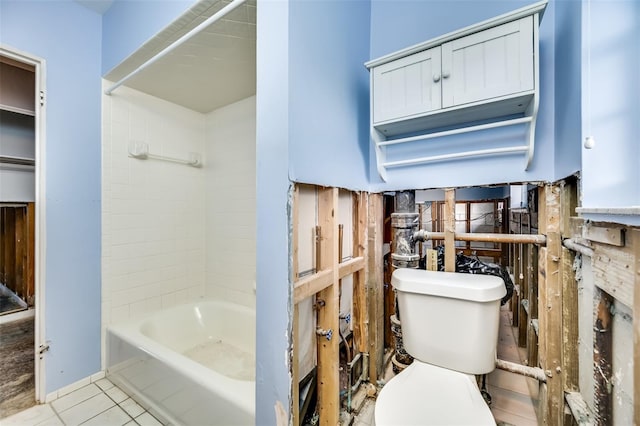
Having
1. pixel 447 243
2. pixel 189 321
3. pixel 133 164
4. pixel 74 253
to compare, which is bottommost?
pixel 189 321

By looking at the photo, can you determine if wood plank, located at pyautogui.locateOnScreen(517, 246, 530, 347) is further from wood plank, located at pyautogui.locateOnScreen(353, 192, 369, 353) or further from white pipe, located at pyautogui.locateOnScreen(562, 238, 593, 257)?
wood plank, located at pyautogui.locateOnScreen(353, 192, 369, 353)

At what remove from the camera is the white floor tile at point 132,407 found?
5.33 ft

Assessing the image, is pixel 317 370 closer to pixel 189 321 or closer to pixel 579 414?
pixel 579 414

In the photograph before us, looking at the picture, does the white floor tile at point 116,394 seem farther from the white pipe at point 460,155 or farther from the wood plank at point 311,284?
the white pipe at point 460,155

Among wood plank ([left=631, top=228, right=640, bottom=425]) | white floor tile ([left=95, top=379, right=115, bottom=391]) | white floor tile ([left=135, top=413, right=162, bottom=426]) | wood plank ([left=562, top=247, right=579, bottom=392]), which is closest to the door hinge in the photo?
white floor tile ([left=95, top=379, right=115, bottom=391])

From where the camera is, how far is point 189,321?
2.32 meters

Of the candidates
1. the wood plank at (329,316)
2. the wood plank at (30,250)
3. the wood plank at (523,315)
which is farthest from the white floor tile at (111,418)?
the wood plank at (523,315)

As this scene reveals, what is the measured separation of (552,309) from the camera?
1158 mm

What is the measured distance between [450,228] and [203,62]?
1876mm

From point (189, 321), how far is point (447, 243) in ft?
7.28

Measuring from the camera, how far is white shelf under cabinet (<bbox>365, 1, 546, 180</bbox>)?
1.06 meters

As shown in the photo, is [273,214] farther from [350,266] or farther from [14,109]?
[14,109]

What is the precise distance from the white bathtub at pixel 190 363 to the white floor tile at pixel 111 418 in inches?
4.0

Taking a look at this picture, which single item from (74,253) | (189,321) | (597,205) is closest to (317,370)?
(597,205)
